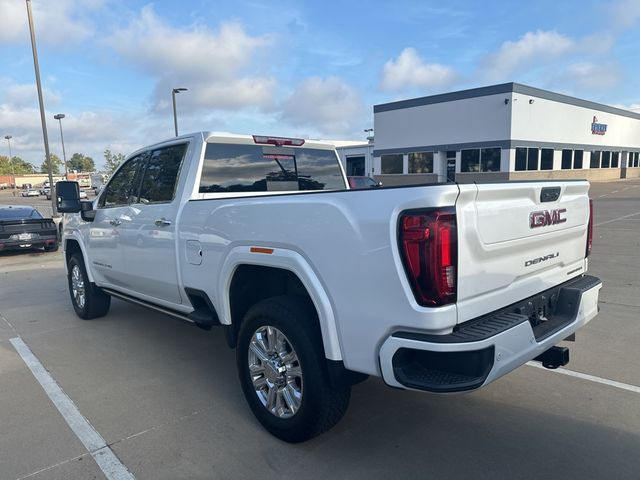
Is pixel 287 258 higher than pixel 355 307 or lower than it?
higher

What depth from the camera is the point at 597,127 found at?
138 ft

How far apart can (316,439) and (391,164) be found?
3799 centimetres

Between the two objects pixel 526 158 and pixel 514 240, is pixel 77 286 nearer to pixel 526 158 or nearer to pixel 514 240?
pixel 514 240

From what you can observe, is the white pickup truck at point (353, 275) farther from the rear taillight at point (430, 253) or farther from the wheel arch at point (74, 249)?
the wheel arch at point (74, 249)

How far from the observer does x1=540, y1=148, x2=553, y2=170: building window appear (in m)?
35.7

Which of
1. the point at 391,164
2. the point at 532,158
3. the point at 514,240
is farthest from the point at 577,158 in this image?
the point at 514,240

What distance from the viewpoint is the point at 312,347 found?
9.70 ft

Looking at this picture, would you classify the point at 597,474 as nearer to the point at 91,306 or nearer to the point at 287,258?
the point at 287,258

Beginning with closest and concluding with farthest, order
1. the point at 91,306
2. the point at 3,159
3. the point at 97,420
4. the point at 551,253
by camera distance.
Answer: the point at 551,253 < the point at 97,420 < the point at 91,306 < the point at 3,159

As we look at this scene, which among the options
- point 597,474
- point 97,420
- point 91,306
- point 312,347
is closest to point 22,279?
point 91,306

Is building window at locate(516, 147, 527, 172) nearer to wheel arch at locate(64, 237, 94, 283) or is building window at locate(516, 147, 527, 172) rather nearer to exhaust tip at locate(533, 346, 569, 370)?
wheel arch at locate(64, 237, 94, 283)

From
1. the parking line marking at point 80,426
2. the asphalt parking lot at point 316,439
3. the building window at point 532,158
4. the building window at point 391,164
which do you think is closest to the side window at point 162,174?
the asphalt parking lot at point 316,439

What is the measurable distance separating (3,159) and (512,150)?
430 ft

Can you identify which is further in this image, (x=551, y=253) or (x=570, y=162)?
(x=570, y=162)
